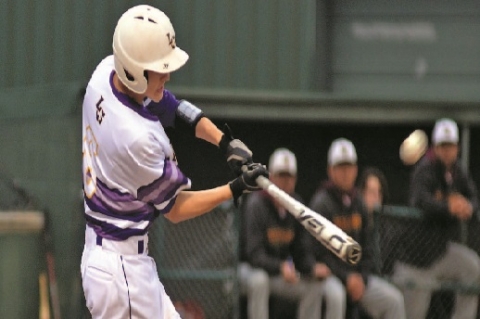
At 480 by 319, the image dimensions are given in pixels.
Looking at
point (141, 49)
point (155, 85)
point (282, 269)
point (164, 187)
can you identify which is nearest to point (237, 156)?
point (164, 187)

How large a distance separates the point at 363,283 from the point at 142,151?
12.6ft

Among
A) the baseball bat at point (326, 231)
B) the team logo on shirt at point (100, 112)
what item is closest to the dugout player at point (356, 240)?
the baseball bat at point (326, 231)

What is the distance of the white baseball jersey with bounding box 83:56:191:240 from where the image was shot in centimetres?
625

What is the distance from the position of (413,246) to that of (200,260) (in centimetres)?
171

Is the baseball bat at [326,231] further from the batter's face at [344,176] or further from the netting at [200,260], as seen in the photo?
the netting at [200,260]

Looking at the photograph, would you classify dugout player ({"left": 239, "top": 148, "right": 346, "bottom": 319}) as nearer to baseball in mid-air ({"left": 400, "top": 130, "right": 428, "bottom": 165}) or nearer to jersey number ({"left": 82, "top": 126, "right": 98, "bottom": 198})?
baseball in mid-air ({"left": 400, "top": 130, "right": 428, "bottom": 165})

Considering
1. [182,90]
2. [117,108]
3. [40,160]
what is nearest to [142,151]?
[117,108]

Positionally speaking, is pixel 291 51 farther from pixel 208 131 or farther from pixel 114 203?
pixel 114 203

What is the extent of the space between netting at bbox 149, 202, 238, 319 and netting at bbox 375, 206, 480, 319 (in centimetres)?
121

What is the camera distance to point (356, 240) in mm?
9602

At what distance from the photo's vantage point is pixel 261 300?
9562 millimetres

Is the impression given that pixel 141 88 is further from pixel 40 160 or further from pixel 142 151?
pixel 40 160

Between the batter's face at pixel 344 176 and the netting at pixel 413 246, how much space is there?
42cm

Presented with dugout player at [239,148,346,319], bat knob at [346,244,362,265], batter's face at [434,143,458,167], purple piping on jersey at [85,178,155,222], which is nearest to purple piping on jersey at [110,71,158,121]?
purple piping on jersey at [85,178,155,222]
